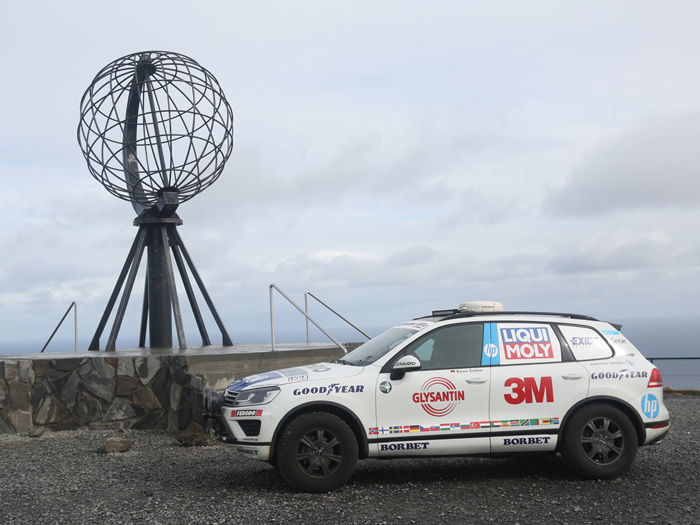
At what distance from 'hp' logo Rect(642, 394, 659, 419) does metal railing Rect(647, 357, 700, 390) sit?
9778 millimetres

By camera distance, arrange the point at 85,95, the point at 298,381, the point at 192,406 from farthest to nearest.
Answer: the point at 85,95
the point at 192,406
the point at 298,381

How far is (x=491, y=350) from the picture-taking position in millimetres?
7434

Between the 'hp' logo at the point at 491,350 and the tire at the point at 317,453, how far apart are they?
5.40ft

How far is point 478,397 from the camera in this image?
7.19 meters

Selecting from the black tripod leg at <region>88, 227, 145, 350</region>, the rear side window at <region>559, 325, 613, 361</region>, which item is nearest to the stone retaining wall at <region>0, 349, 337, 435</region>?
the black tripod leg at <region>88, 227, 145, 350</region>

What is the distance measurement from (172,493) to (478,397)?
315cm

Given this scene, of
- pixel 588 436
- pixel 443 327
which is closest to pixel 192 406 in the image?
pixel 443 327

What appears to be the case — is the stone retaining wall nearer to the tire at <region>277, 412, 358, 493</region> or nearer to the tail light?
the tire at <region>277, 412, 358, 493</region>

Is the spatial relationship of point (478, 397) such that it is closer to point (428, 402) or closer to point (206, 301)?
point (428, 402)

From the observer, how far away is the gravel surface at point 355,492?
244 inches

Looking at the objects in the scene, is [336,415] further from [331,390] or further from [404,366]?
[404,366]

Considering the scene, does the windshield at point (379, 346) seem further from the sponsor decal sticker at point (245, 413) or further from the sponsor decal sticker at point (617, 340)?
the sponsor decal sticker at point (617, 340)

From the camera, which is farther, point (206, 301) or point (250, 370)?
point (206, 301)

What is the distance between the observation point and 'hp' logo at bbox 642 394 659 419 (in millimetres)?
7383
